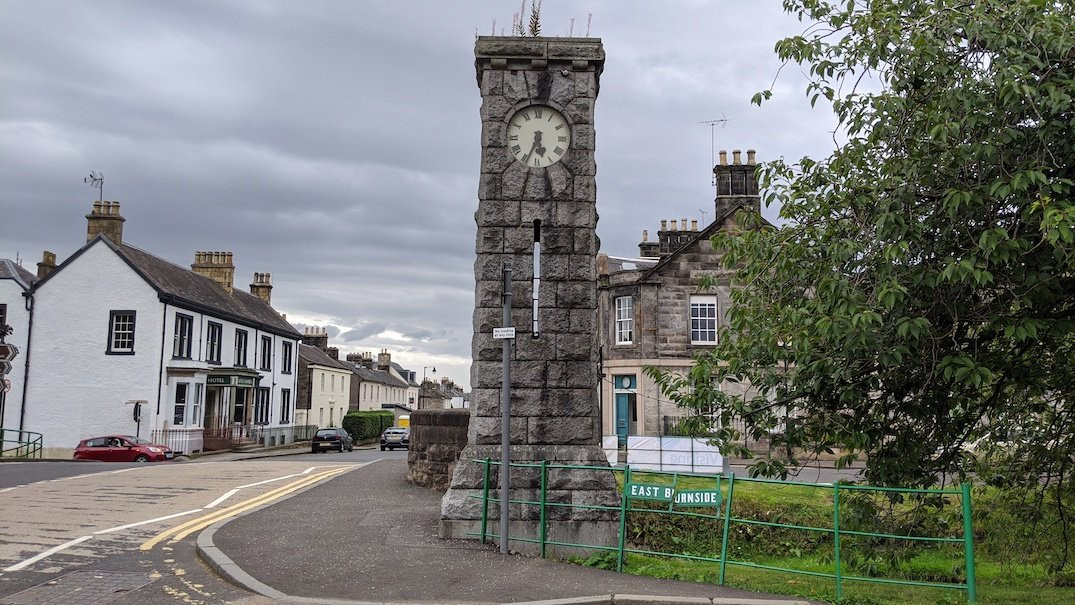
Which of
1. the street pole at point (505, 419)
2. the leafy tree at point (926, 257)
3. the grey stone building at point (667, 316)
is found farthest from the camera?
the grey stone building at point (667, 316)

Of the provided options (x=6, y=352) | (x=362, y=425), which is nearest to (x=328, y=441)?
(x=362, y=425)

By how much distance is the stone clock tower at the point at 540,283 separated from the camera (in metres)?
10.2

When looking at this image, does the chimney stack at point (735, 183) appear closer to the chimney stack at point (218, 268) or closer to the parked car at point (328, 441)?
the parked car at point (328, 441)

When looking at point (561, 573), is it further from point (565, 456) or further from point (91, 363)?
point (91, 363)

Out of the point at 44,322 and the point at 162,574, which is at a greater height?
the point at 44,322

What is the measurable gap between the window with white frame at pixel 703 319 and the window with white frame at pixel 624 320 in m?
2.15

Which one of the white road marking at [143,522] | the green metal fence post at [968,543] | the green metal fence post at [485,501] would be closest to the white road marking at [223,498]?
the white road marking at [143,522]

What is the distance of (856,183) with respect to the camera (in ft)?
26.5

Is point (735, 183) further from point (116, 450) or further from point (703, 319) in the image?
point (116, 450)

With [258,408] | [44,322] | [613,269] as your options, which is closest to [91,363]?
[44,322]

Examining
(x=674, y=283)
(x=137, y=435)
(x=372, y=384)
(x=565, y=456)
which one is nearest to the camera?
(x=565, y=456)

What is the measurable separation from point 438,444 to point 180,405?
75.5 feet

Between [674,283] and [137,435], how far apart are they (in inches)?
859

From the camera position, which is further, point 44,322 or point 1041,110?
point 44,322
